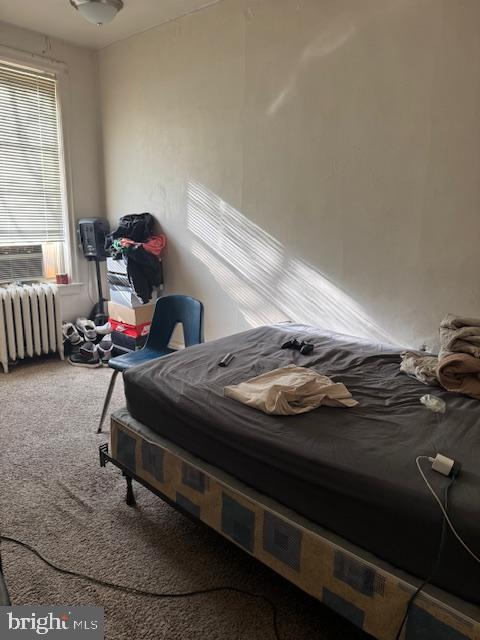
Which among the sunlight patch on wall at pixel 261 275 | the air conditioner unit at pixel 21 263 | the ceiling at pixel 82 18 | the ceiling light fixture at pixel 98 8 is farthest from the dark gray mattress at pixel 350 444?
the ceiling at pixel 82 18

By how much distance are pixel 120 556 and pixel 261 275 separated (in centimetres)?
211

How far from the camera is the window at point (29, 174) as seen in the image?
3.85 metres

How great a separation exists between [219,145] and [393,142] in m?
1.40

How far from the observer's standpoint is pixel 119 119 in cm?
420

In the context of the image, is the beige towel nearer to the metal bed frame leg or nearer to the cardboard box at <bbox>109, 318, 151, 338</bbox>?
the metal bed frame leg

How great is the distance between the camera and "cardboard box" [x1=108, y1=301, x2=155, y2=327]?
3.89m

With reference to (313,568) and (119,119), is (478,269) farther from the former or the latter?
(119,119)

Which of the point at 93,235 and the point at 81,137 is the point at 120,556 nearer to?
the point at 93,235

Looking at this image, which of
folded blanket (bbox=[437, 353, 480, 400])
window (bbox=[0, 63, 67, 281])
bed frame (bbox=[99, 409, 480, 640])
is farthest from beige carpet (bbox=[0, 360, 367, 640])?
window (bbox=[0, 63, 67, 281])

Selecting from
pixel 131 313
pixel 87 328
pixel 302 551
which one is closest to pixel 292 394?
pixel 302 551

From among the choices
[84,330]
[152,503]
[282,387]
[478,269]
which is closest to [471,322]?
[478,269]

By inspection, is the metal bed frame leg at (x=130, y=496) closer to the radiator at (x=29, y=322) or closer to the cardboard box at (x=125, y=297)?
the cardboard box at (x=125, y=297)

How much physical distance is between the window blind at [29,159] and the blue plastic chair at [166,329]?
2021 mm

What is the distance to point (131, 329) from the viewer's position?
3928 millimetres
